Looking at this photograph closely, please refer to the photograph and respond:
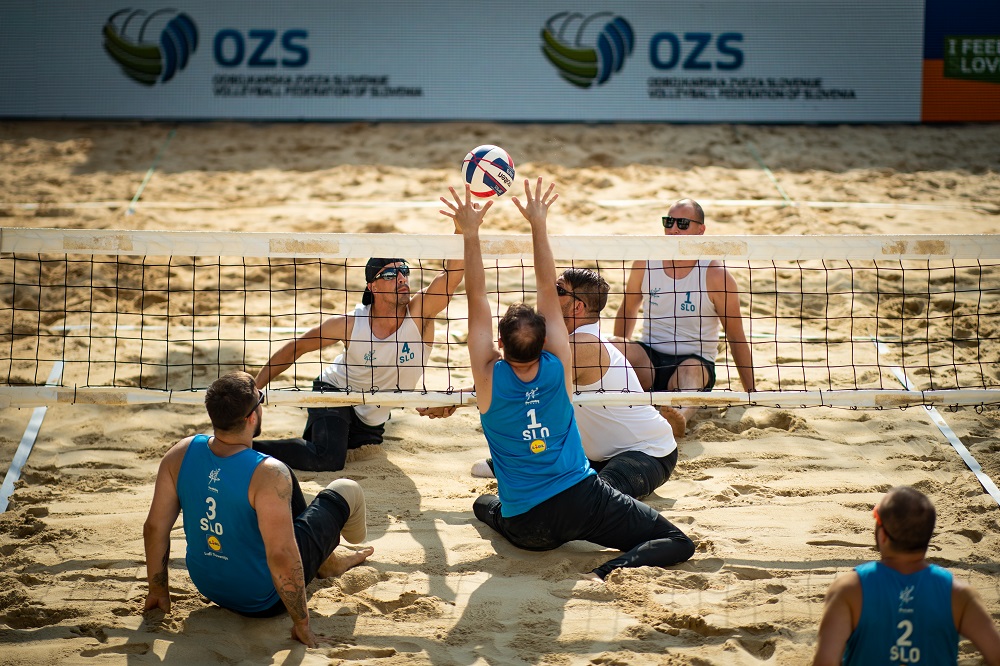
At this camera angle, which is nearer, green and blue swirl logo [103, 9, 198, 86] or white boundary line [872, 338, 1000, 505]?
white boundary line [872, 338, 1000, 505]

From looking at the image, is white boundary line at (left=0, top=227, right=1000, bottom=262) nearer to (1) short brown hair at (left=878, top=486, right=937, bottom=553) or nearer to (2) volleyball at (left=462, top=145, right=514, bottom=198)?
(2) volleyball at (left=462, top=145, right=514, bottom=198)

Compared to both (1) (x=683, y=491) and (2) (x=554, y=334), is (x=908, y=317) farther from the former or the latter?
(2) (x=554, y=334)

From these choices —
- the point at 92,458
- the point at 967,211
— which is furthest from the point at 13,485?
the point at 967,211

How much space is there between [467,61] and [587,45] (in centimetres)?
144

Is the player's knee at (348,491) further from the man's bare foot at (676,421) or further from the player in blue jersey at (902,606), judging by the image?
the man's bare foot at (676,421)

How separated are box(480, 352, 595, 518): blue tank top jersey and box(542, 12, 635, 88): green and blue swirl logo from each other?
315 inches

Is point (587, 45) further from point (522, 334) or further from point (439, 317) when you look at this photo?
point (522, 334)

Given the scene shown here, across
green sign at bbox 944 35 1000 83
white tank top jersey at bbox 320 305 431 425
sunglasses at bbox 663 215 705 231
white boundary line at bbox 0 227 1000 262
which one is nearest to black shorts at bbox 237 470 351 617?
white boundary line at bbox 0 227 1000 262

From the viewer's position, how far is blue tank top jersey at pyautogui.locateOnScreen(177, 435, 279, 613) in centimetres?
358

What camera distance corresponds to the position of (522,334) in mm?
3924

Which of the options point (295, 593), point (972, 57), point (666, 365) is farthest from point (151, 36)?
point (972, 57)

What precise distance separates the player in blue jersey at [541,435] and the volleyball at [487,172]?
784mm

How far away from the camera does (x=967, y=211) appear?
9.36 m

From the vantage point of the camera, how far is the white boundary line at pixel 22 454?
4906 millimetres
